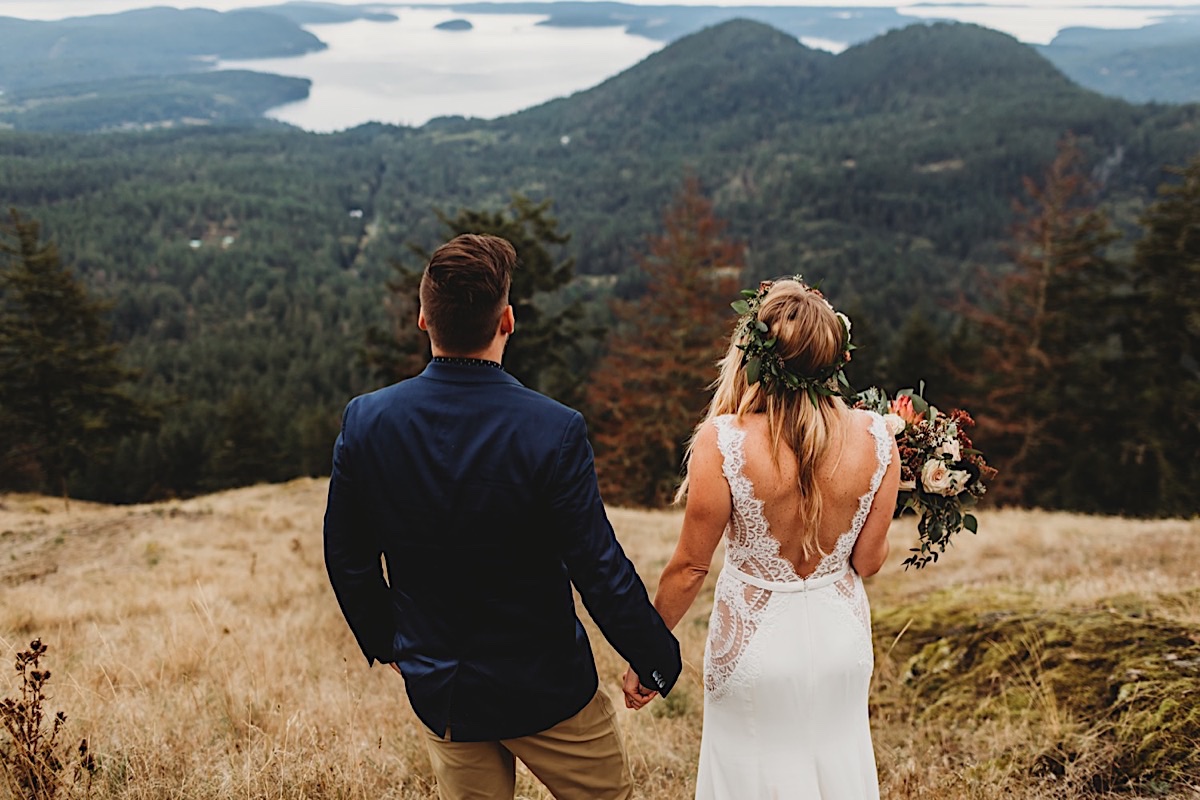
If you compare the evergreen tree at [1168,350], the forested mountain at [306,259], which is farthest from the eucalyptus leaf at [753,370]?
the forested mountain at [306,259]

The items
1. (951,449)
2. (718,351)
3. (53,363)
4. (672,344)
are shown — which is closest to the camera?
(951,449)

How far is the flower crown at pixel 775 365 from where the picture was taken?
240 cm

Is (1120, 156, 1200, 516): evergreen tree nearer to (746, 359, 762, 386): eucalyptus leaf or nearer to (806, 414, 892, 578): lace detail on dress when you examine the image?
(806, 414, 892, 578): lace detail on dress

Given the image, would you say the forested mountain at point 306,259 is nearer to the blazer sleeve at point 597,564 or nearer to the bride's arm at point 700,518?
the bride's arm at point 700,518

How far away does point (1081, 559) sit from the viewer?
300 inches

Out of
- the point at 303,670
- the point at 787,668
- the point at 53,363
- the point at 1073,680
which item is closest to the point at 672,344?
the point at 53,363

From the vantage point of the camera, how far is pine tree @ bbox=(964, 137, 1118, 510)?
2277cm

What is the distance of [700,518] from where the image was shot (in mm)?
2467

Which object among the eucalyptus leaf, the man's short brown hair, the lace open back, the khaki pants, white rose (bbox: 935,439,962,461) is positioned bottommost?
the khaki pants

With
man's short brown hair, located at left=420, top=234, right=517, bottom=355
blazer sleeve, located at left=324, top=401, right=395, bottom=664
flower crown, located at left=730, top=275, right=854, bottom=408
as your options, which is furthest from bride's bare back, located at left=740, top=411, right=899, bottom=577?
blazer sleeve, located at left=324, top=401, right=395, bottom=664

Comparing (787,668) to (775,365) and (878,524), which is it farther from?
(775,365)

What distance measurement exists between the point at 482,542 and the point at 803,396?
3.62 ft

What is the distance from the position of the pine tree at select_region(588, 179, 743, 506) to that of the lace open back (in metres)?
19.6

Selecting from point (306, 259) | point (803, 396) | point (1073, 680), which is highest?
point (803, 396)
